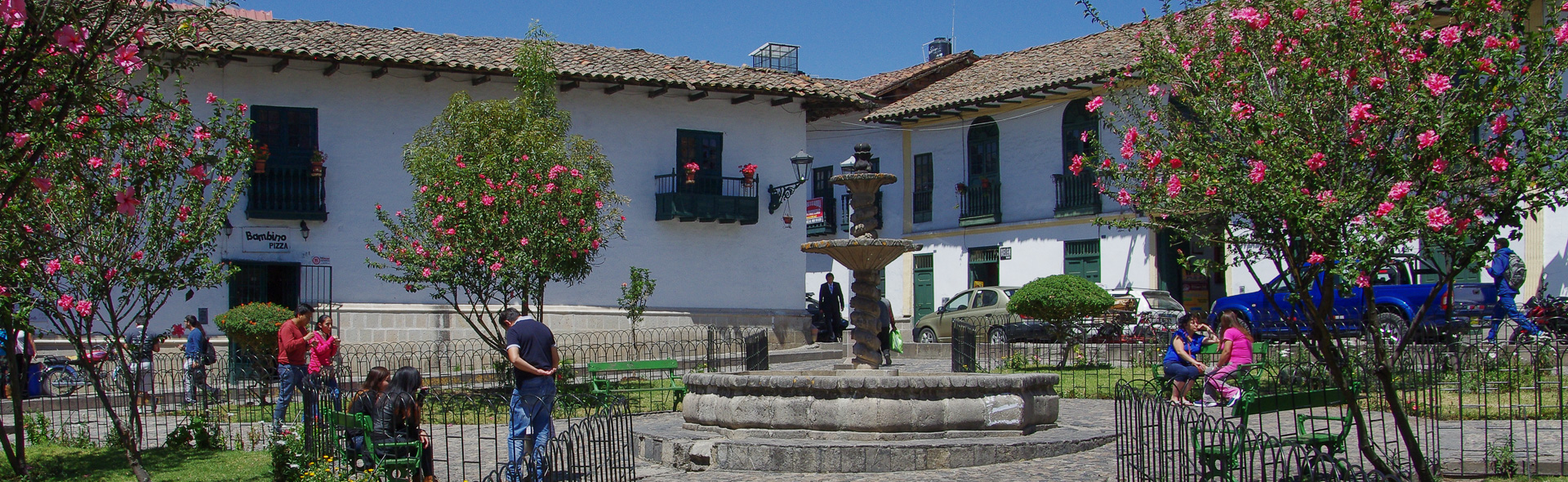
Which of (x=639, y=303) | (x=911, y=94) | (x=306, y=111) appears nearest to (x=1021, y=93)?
(x=911, y=94)

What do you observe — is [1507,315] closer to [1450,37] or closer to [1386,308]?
[1386,308]

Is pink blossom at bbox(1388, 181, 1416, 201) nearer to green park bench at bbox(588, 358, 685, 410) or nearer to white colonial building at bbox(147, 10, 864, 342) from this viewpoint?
green park bench at bbox(588, 358, 685, 410)

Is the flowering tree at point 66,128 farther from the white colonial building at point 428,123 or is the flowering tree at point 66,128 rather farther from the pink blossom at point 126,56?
the white colonial building at point 428,123

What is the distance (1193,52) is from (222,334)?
15526 mm

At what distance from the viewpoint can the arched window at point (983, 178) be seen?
26.2 m

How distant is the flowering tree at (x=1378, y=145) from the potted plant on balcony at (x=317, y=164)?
15.3m

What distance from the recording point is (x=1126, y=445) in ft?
25.4

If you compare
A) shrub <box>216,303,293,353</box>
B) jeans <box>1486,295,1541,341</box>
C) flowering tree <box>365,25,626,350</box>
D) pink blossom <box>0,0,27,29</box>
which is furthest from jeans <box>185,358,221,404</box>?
jeans <box>1486,295,1541,341</box>

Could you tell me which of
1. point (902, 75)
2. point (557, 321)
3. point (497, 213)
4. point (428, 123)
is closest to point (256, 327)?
point (497, 213)

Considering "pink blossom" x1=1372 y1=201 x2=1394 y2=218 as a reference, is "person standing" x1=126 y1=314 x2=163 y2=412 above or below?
below

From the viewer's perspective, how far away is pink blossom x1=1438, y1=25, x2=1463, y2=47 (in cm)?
576

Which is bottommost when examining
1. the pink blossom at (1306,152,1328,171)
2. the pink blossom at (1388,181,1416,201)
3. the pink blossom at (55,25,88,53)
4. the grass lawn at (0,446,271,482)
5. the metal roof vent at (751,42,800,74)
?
the grass lawn at (0,446,271,482)

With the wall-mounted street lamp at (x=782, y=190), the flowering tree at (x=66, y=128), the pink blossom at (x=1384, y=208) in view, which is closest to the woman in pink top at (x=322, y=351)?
the flowering tree at (x=66, y=128)

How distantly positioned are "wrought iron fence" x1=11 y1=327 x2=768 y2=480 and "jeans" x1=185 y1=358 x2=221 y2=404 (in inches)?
2.4
